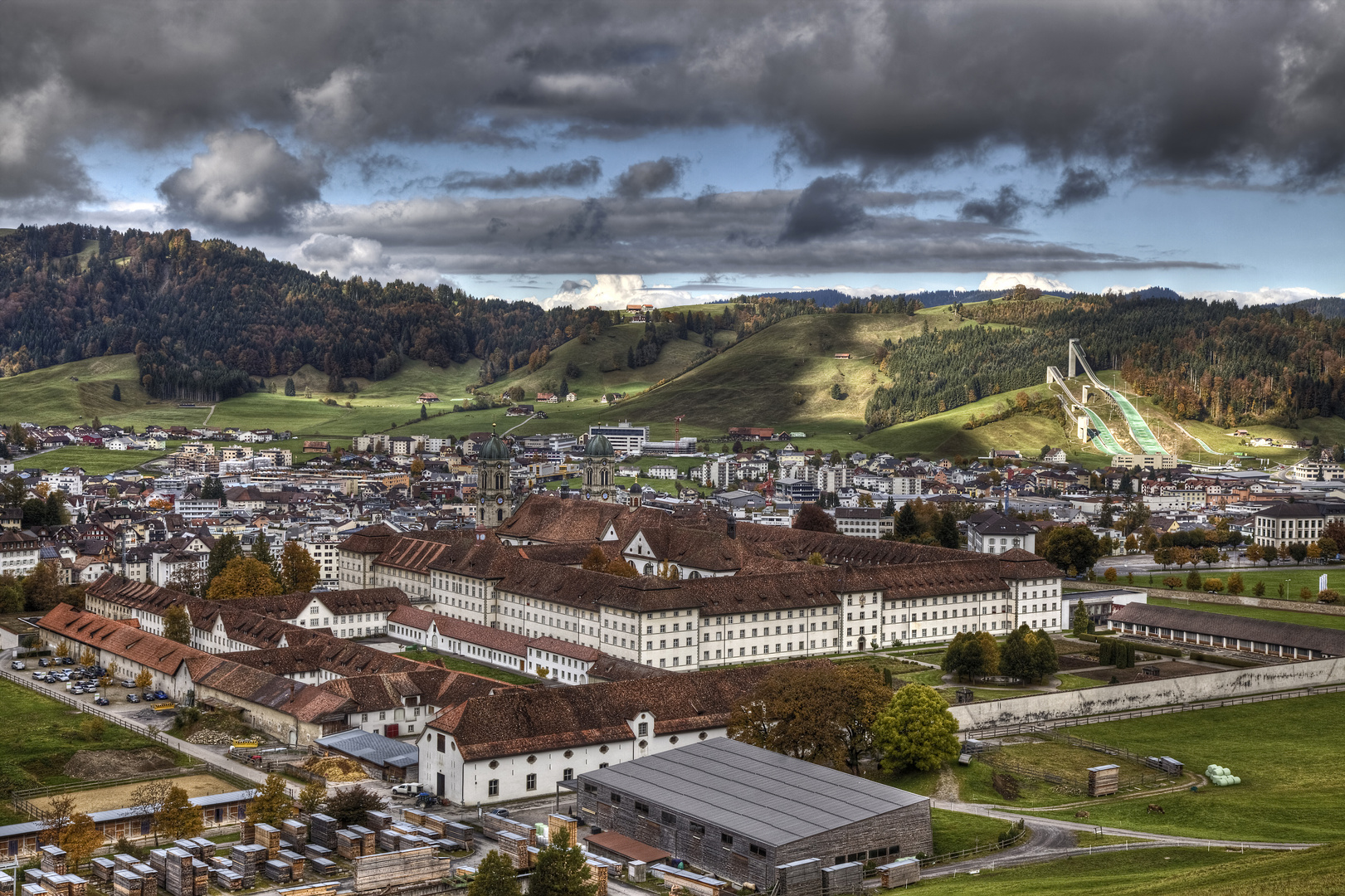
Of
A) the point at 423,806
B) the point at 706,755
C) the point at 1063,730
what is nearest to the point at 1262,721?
the point at 1063,730

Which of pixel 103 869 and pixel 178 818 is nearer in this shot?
pixel 103 869

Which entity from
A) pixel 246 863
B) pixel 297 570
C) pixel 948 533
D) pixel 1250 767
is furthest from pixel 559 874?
pixel 948 533

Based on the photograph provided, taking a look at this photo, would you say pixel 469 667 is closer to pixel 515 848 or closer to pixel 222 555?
pixel 222 555

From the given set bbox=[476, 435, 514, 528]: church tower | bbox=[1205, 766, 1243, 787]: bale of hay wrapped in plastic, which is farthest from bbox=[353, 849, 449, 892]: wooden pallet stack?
bbox=[476, 435, 514, 528]: church tower

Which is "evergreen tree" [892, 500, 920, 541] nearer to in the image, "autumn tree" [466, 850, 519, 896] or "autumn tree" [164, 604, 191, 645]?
"autumn tree" [164, 604, 191, 645]

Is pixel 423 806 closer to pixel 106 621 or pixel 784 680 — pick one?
pixel 784 680

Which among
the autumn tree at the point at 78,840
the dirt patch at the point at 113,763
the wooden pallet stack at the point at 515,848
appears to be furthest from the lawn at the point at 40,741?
the wooden pallet stack at the point at 515,848
